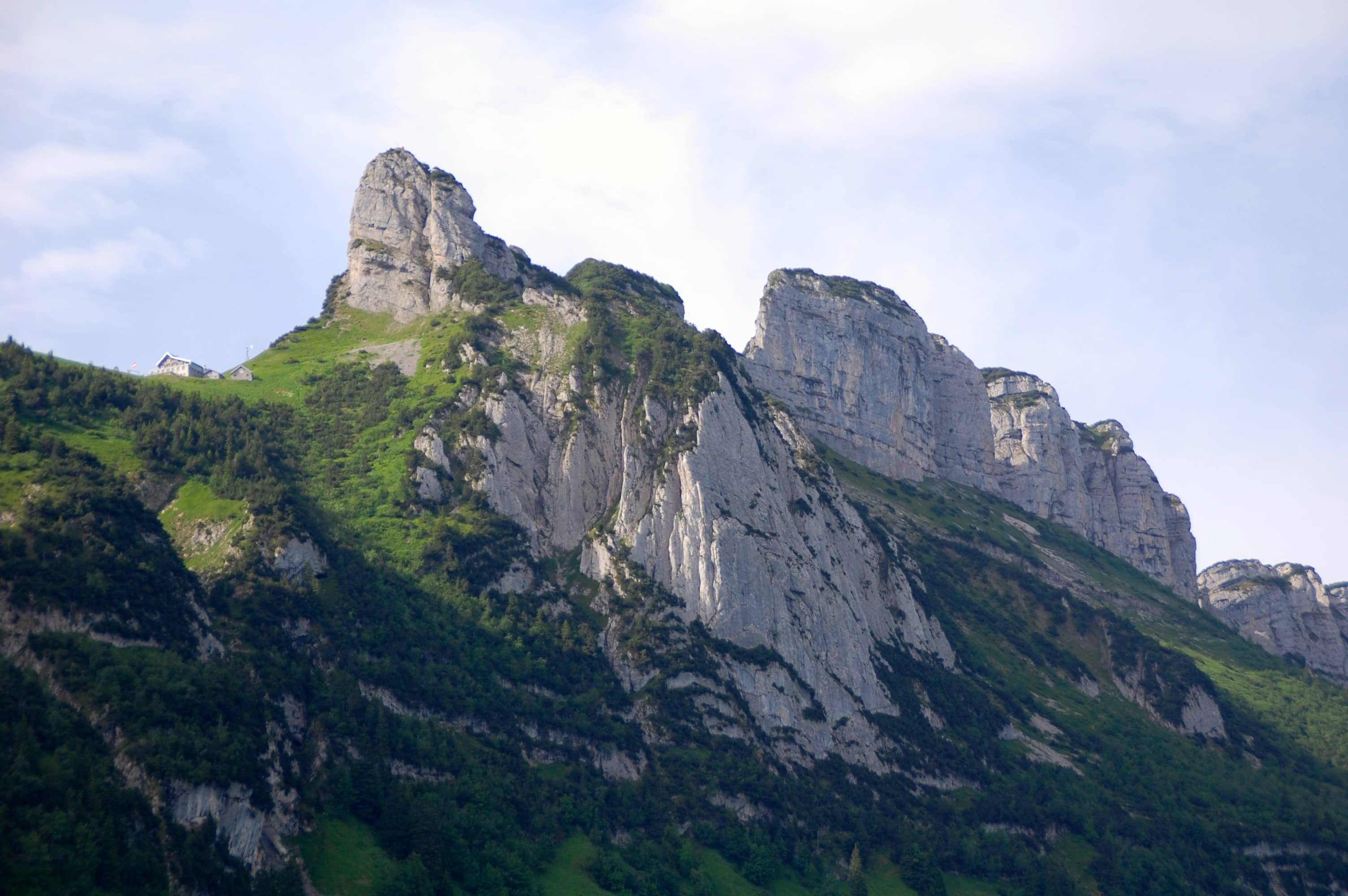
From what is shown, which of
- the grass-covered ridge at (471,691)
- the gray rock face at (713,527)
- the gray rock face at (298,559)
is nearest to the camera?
the grass-covered ridge at (471,691)

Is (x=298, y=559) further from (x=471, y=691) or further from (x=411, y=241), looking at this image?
(x=411, y=241)

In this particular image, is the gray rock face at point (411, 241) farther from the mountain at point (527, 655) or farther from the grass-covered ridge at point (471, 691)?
the grass-covered ridge at point (471, 691)

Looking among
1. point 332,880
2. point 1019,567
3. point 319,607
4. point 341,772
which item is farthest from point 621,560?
point 1019,567

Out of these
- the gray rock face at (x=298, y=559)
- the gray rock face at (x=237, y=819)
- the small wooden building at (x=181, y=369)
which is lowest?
the gray rock face at (x=237, y=819)

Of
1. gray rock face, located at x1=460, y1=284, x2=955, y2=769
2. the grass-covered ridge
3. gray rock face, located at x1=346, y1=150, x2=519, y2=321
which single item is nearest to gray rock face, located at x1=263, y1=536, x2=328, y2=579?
the grass-covered ridge

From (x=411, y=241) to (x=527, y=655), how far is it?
6481 centimetres

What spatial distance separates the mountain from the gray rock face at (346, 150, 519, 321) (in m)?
Answer: 0.48

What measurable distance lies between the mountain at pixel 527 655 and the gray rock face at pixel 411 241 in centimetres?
48

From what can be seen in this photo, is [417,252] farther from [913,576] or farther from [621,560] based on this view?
[913,576]

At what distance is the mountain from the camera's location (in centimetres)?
6353

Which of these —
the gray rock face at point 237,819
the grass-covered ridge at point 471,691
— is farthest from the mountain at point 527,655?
the grass-covered ridge at point 471,691

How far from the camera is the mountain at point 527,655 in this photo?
6353 cm

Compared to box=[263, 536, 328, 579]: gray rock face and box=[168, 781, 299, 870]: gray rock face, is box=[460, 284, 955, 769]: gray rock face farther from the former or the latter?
box=[168, 781, 299, 870]: gray rock face

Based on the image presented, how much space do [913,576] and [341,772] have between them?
81.7 metres
